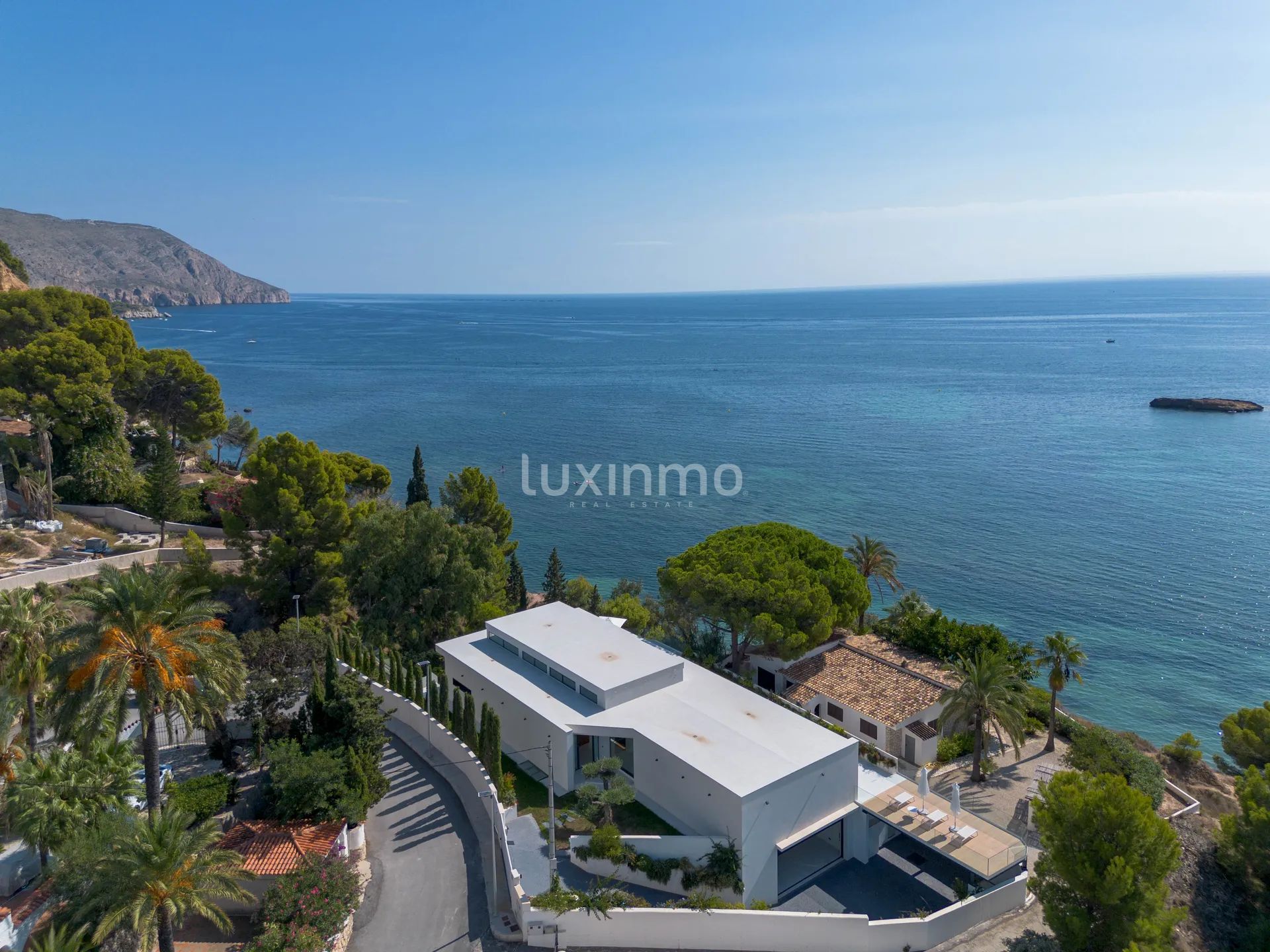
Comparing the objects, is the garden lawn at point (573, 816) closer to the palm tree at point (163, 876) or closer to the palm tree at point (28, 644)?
the palm tree at point (163, 876)

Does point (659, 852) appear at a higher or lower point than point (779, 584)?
lower

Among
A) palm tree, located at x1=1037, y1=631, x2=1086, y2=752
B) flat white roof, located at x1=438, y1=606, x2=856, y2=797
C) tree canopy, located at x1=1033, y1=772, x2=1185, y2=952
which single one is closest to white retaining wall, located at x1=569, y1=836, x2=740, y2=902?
flat white roof, located at x1=438, y1=606, x2=856, y2=797

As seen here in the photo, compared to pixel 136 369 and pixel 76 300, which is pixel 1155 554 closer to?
pixel 136 369

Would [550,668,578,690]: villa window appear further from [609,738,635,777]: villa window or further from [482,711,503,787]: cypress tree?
[482,711,503,787]: cypress tree

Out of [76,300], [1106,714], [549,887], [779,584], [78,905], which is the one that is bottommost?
[1106,714]

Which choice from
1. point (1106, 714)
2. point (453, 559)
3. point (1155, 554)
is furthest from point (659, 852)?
point (1155, 554)

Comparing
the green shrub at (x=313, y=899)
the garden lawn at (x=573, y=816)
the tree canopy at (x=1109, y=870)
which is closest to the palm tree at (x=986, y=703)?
the tree canopy at (x=1109, y=870)

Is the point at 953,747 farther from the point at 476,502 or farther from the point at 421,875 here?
the point at 476,502

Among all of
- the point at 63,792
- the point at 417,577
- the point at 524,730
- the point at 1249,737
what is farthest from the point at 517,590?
the point at 1249,737
